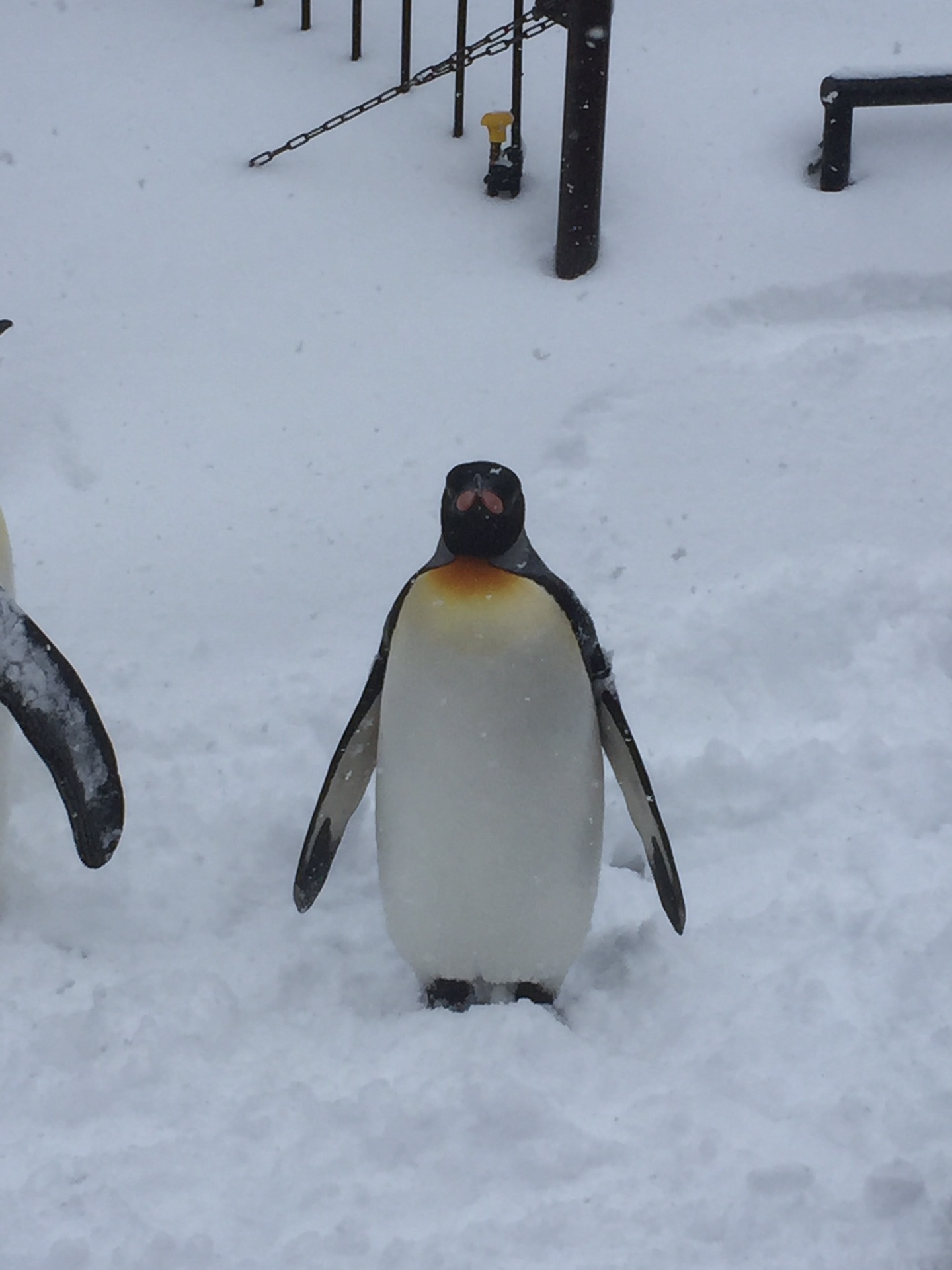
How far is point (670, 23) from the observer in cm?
557

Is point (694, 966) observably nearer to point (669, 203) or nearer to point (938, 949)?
point (938, 949)

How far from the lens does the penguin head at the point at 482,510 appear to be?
2205 mm

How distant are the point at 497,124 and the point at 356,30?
1.11 metres

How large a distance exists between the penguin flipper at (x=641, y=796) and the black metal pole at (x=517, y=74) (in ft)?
9.23

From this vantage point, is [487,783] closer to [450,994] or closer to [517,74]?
[450,994]

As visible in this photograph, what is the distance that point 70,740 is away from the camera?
2.24 metres

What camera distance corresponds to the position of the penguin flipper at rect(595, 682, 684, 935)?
2432 mm

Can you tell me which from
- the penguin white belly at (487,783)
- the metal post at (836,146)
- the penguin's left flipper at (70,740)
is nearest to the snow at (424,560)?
the metal post at (836,146)

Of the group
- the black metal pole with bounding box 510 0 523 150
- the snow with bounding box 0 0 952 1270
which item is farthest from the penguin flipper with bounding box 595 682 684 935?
the black metal pole with bounding box 510 0 523 150

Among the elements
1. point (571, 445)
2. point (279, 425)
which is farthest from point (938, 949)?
point (279, 425)

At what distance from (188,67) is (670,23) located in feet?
6.86

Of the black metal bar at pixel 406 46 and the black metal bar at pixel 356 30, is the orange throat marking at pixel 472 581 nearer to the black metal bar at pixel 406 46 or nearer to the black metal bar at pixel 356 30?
the black metal bar at pixel 406 46

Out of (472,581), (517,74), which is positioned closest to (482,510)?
(472,581)

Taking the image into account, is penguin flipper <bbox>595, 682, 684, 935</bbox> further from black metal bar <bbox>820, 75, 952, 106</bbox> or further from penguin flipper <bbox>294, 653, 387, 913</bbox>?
black metal bar <bbox>820, 75, 952, 106</bbox>
